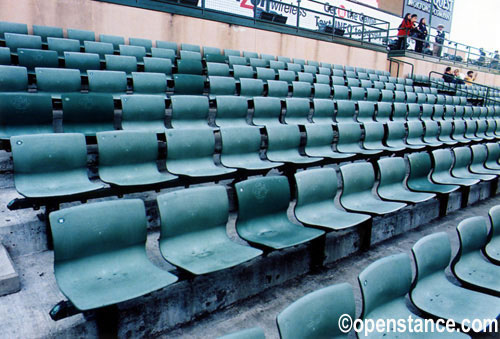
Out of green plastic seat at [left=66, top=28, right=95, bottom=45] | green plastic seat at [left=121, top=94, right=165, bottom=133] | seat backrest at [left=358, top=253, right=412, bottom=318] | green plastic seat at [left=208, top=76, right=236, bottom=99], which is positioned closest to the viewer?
seat backrest at [left=358, top=253, right=412, bottom=318]

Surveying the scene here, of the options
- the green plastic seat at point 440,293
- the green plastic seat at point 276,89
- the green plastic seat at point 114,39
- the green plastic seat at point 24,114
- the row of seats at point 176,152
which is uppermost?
the green plastic seat at point 114,39

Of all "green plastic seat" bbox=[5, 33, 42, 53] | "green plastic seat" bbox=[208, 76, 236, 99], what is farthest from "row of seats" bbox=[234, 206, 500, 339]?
"green plastic seat" bbox=[5, 33, 42, 53]

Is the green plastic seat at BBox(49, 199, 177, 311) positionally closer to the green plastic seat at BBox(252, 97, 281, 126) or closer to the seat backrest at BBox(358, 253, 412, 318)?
the seat backrest at BBox(358, 253, 412, 318)

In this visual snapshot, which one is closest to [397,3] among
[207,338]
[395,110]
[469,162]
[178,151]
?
[395,110]

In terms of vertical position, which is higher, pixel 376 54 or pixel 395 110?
pixel 376 54

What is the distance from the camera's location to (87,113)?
256cm

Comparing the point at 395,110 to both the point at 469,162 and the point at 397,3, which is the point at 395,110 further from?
the point at 397,3

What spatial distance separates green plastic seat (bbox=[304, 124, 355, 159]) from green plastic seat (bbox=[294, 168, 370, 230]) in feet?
2.53

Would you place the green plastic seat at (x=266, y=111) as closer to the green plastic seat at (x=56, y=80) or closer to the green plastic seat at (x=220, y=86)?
the green plastic seat at (x=220, y=86)

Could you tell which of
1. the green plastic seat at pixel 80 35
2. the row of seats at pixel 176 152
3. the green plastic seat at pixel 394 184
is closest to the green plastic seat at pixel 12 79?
the row of seats at pixel 176 152

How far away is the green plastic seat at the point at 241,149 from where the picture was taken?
8.53ft

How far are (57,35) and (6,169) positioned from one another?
2773 mm

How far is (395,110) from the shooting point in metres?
4.77

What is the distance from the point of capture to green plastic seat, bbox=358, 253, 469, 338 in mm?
1230
